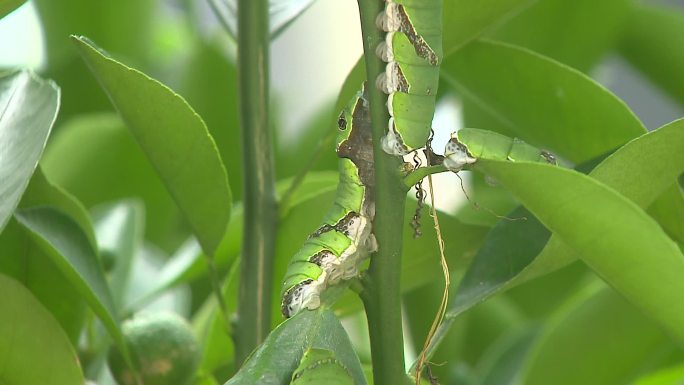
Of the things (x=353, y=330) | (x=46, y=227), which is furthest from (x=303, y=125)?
(x=46, y=227)

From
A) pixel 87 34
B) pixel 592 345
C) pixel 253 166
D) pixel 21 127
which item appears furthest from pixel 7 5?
pixel 87 34

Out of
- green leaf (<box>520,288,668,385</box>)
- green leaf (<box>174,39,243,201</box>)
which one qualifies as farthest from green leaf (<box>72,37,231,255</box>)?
green leaf (<box>174,39,243,201</box>)

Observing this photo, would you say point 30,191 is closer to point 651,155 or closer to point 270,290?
point 270,290

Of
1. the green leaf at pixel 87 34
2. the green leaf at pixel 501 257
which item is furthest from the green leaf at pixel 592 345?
the green leaf at pixel 87 34

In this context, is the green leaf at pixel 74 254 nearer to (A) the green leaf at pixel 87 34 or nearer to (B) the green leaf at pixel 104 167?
(B) the green leaf at pixel 104 167

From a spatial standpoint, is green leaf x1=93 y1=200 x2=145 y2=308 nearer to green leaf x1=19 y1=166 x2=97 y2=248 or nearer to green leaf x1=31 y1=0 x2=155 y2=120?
green leaf x1=19 y1=166 x2=97 y2=248

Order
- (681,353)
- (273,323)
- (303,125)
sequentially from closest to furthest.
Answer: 1. (273,323)
2. (681,353)
3. (303,125)
